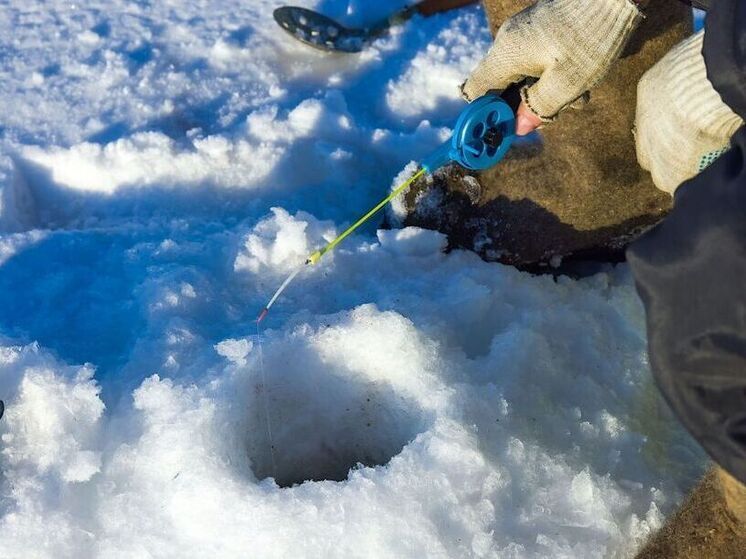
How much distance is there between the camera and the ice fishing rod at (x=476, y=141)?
73.9 inches

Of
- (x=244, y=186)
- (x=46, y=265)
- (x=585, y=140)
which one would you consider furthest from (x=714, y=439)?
(x=46, y=265)

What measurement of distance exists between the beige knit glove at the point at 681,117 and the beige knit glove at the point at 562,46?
0.48 feet

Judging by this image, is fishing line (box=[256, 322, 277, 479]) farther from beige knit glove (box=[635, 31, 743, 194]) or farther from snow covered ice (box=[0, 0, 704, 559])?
beige knit glove (box=[635, 31, 743, 194])

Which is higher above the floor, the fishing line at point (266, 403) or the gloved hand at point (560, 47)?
the gloved hand at point (560, 47)

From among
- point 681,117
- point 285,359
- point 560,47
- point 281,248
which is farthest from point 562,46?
point 285,359

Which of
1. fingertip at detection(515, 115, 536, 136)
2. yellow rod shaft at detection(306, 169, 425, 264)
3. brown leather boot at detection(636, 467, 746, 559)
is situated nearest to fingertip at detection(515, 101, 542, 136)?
fingertip at detection(515, 115, 536, 136)

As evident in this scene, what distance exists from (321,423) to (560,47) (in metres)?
1.10

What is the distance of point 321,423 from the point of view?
6.15 ft

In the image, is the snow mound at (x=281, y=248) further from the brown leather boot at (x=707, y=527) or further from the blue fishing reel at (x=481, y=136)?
the brown leather boot at (x=707, y=527)

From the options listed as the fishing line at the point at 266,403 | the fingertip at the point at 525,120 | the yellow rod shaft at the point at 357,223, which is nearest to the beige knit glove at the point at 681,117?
the fingertip at the point at 525,120

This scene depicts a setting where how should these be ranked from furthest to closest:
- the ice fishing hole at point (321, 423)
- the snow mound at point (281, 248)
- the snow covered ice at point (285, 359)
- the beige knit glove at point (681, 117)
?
the snow mound at point (281, 248) < the ice fishing hole at point (321, 423) < the beige knit glove at point (681, 117) < the snow covered ice at point (285, 359)

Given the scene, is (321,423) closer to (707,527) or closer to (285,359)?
(285,359)

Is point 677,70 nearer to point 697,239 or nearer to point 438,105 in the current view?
point 697,239

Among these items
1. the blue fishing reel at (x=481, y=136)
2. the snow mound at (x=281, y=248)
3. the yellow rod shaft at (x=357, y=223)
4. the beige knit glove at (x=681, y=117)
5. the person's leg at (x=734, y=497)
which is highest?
the beige knit glove at (x=681, y=117)
